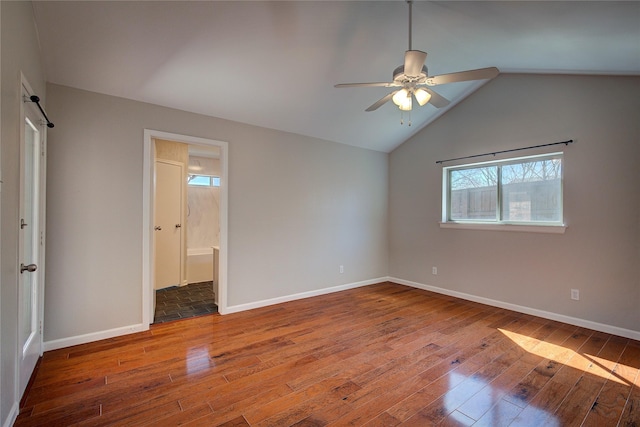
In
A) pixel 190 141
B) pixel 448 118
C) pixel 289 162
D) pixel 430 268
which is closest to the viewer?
pixel 190 141

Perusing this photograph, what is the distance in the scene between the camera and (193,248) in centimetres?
621

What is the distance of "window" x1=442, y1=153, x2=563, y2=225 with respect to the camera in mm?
3590

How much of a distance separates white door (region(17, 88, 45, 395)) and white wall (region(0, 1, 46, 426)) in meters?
0.30

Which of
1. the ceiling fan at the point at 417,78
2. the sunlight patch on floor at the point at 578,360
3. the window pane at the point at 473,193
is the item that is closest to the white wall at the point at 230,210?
the window pane at the point at 473,193

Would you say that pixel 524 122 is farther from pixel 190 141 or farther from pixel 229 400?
pixel 229 400

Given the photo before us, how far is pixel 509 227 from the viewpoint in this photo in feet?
12.7

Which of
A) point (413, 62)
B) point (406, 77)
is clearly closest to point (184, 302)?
point (406, 77)

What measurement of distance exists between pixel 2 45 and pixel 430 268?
5080 millimetres

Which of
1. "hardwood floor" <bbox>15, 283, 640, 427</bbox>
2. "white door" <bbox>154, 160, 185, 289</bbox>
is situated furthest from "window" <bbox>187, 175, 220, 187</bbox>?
"hardwood floor" <bbox>15, 283, 640, 427</bbox>

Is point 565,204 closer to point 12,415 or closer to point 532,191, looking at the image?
point 532,191

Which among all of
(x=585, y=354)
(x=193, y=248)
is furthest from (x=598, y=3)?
(x=193, y=248)

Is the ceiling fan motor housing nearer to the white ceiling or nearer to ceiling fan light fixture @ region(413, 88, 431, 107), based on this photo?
ceiling fan light fixture @ region(413, 88, 431, 107)

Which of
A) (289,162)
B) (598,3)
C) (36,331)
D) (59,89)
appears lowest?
(36,331)

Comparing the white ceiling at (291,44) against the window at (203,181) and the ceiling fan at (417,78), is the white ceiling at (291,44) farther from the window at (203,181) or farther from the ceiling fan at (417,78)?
the window at (203,181)
